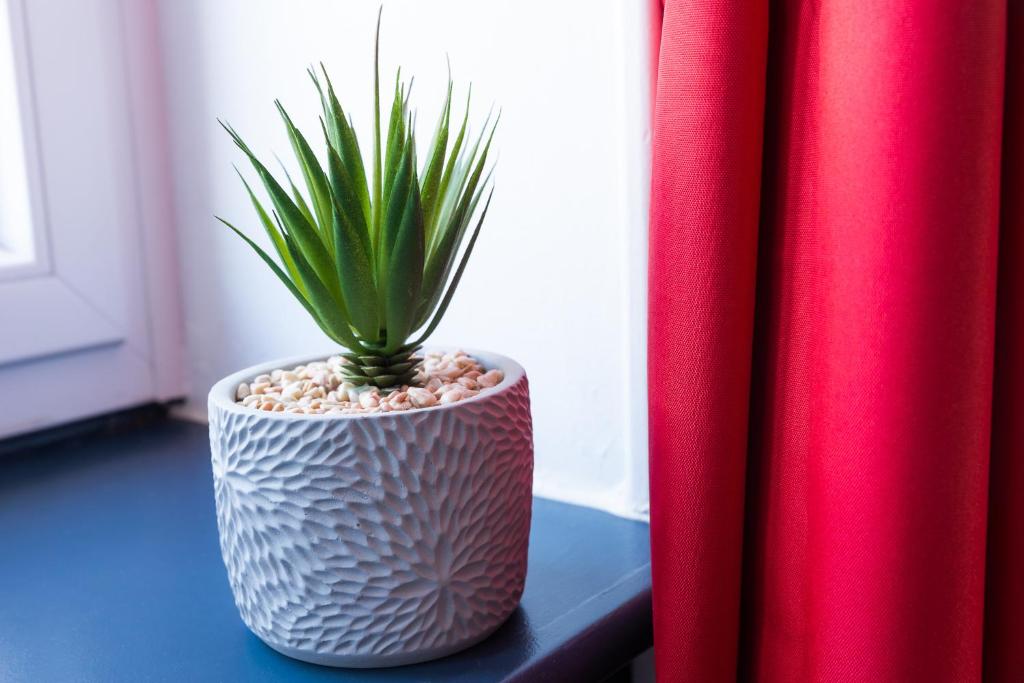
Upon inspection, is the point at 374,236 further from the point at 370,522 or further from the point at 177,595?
the point at 177,595

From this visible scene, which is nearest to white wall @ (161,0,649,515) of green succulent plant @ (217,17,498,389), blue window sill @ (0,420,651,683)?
blue window sill @ (0,420,651,683)

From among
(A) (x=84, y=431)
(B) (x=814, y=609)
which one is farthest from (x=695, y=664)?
(A) (x=84, y=431)

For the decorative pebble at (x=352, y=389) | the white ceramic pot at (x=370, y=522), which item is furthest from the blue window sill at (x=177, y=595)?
the decorative pebble at (x=352, y=389)

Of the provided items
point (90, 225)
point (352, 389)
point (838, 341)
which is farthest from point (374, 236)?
point (90, 225)

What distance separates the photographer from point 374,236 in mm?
550

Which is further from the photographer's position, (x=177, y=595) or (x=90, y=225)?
(x=90, y=225)

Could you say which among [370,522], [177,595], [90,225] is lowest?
[177,595]

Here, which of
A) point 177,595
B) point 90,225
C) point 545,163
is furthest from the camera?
point 90,225

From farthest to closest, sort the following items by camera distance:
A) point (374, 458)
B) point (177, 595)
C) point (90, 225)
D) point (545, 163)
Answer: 1. point (90, 225)
2. point (545, 163)
3. point (177, 595)
4. point (374, 458)

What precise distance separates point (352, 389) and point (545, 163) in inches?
11.6

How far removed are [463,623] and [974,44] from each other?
0.39 meters

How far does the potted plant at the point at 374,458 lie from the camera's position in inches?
20.1

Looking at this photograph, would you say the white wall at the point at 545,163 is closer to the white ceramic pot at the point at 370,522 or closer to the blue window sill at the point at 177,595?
the blue window sill at the point at 177,595

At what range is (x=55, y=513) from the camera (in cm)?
83
